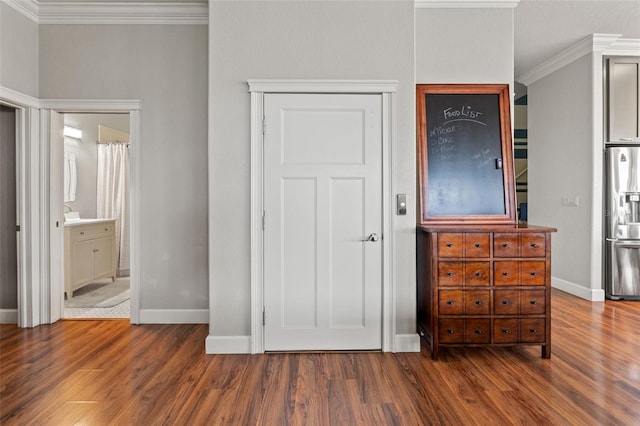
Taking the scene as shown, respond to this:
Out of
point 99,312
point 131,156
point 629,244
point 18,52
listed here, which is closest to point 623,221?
point 629,244

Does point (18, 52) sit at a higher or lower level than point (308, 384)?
higher

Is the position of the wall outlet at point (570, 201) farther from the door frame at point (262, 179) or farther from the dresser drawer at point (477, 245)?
the door frame at point (262, 179)

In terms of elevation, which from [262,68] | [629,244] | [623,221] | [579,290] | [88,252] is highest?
[262,68]

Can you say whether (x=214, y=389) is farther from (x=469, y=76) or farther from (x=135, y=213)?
(x=469, y=76)

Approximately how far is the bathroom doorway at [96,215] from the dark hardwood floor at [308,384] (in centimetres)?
123

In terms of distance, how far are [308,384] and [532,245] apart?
185 cm

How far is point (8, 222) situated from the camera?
3.84 meters

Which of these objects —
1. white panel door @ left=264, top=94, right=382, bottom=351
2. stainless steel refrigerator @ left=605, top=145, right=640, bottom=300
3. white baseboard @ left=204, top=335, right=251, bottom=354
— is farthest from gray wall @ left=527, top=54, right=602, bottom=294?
white baseboard @ left=204, top=335, right=251, bottom=354

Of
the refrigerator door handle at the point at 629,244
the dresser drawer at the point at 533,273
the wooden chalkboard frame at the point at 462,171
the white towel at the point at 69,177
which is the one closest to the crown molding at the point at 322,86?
the wooden chalkboard frame at the point at 462,171

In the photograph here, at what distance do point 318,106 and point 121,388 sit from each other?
7.68ft

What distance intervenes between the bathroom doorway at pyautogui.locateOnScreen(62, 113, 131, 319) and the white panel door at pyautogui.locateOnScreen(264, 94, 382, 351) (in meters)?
2.05

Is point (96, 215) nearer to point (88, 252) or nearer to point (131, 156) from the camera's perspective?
point (88, 252)

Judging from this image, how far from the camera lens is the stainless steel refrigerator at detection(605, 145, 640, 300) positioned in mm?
4480

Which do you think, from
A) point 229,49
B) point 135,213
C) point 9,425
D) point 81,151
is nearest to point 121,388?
point 9,425
